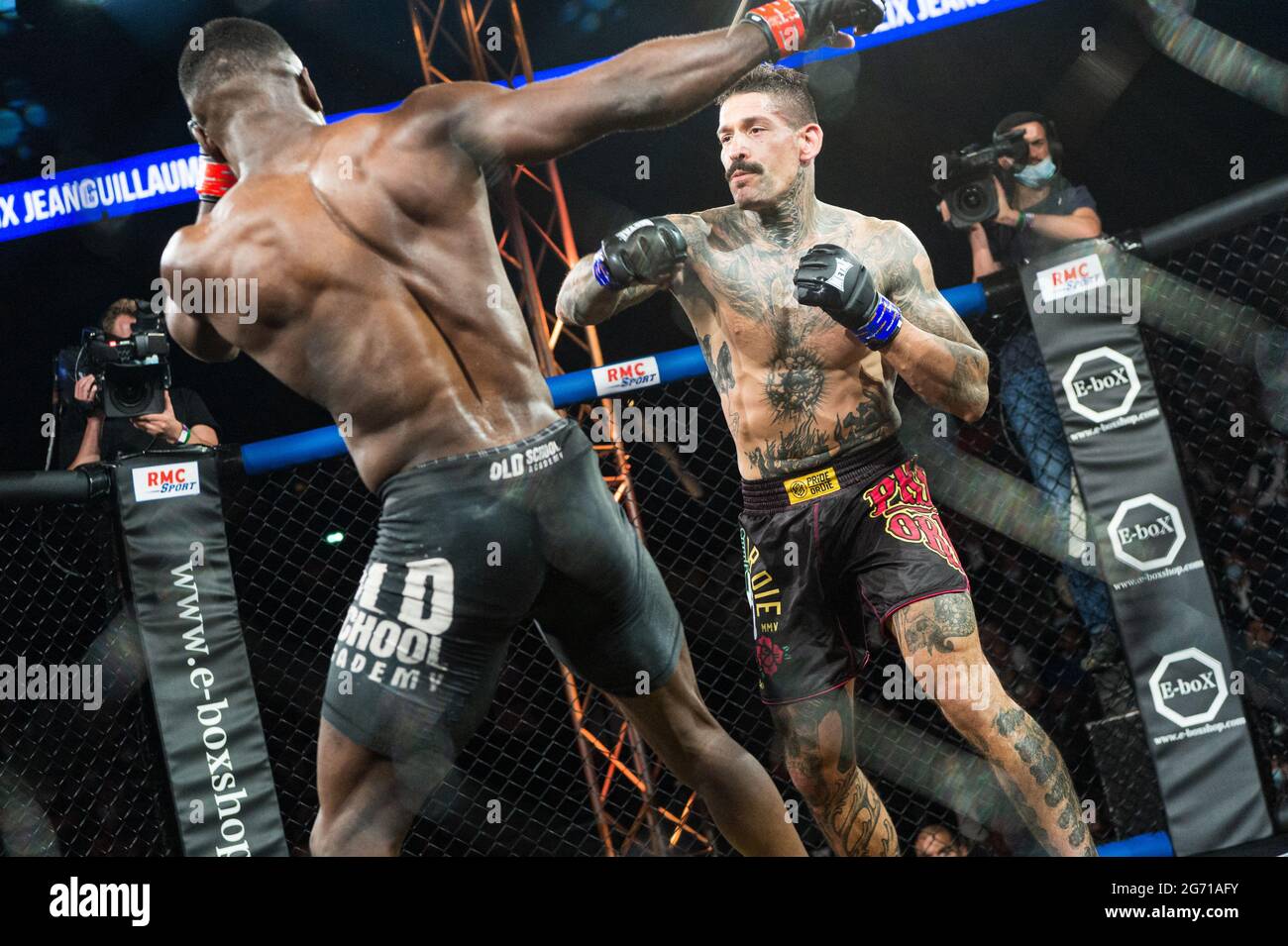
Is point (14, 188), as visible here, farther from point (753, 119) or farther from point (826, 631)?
point (826, 631)

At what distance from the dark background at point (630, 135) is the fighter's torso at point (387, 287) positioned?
10.1 ft

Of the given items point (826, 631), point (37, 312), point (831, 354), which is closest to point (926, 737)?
point (826, 631)

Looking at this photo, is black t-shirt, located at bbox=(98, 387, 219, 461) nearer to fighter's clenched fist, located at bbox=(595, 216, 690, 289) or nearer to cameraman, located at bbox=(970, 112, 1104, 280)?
fighter's clenched fist, located at bbox=(595, 216, 690, 289)

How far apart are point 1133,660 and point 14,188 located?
14.4ft

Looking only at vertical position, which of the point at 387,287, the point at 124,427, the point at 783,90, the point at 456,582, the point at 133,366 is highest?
the point at 783,90

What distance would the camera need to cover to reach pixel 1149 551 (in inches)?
112

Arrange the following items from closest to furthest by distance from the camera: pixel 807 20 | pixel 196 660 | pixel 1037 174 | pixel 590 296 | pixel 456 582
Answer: pixel 456 582 → pixel 807 20 → pixel 590 296 → pixel 196 660 → pixel 1037 174

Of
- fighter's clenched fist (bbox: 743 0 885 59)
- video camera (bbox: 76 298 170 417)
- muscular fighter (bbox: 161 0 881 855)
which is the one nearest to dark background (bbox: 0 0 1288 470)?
video camera (bbox: 76 298 170 417)

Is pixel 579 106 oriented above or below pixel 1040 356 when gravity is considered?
above

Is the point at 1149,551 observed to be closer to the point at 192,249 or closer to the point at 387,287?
the point at 387,287

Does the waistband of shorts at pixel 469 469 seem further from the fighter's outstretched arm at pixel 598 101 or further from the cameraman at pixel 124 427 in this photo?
the cameraman at pixel 124 427

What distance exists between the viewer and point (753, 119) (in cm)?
Answer: 253

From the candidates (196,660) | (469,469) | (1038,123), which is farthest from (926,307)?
(196,660)

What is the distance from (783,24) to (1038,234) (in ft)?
4.56
